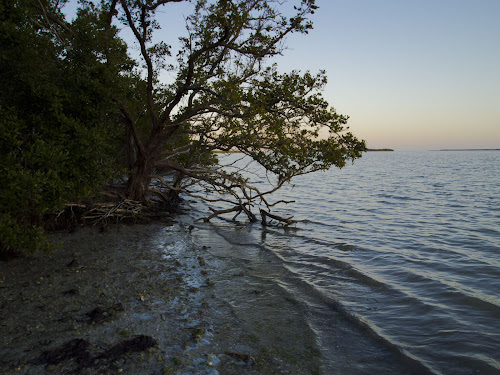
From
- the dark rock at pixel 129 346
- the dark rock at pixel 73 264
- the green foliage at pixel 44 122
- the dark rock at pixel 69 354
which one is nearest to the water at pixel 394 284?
the dark rock at pixel 129 346

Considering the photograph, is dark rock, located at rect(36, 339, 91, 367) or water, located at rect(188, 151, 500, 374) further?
water, located at rect(188, 151, 500, 374)

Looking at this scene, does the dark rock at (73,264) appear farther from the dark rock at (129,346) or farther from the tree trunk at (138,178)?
the tree trunk at (138,178)

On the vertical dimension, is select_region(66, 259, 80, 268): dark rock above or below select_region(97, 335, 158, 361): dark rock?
above

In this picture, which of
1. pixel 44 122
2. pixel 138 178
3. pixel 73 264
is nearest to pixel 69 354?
pixel 73 264

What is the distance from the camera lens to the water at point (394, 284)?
21.0ft

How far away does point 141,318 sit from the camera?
258 inches

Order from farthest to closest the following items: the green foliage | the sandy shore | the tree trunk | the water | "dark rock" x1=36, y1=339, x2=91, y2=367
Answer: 1. the tree trunk
2. the green foliage
3. the water
4. the sandy shore
5. "dark rock" x1=36, y1=339, x2=91, y2=367

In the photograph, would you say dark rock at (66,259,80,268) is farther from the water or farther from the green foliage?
the water

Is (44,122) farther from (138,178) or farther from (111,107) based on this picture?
(138,178)

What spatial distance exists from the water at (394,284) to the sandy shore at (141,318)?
892 mm

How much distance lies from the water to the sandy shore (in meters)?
0.89

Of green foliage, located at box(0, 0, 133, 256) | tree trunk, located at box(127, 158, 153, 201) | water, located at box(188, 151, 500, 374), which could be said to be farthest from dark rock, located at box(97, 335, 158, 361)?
tree trunk, located at box(127, 158, 153, 201)

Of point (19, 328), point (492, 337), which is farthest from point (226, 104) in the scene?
point (492, 337)

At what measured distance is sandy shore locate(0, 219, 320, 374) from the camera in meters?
5.29
